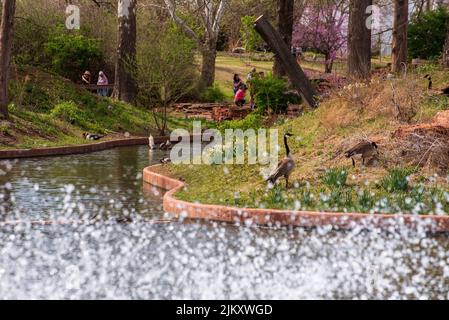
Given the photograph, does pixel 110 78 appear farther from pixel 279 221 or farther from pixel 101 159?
pixel 279 221

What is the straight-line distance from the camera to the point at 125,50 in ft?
109

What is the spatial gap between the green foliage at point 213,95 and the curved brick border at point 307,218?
87.6 ft

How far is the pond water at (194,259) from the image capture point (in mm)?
9203

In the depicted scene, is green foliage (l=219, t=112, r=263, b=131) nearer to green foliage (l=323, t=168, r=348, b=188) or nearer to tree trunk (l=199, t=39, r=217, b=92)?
green foliage (l=323, t=168, r=348, b=188)

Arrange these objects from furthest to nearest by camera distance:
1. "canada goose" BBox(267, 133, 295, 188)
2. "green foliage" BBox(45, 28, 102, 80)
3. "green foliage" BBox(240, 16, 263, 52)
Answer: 1. "green foliage" BBox(240, 16, 263, 52)
2. "green foliage" BBox(45, 28, 102, 80)
3. "canada goose" BBox(267, 133, 295, 188)

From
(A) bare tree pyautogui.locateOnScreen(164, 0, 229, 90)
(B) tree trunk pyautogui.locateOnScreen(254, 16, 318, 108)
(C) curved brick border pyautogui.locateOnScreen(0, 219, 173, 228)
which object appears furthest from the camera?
(A) bare tree pyautogui.locateOnScreen(164, 0, 229, 90)

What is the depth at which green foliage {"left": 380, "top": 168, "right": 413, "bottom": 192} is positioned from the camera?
14.0 metres

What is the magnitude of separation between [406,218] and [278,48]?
33.7 ft

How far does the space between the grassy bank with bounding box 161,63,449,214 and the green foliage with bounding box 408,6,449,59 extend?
61.1 ft

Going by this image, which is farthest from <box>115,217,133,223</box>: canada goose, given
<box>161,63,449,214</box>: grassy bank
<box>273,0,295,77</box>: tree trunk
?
<box>273,0,295,77</box>: tree trunk

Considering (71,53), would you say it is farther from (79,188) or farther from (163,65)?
(79,188)

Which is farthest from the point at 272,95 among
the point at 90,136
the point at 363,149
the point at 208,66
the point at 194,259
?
the point at 208,66

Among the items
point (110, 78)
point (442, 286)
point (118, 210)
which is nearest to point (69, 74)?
point (110, 78)
